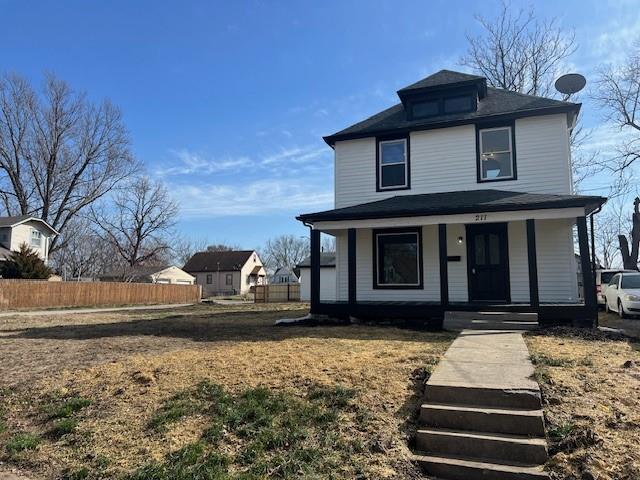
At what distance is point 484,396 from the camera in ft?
14.8

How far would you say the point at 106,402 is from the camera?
5.12 meters

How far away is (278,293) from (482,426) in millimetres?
29932

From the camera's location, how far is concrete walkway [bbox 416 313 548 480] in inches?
147

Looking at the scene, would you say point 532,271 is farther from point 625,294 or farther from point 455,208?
point 625,294

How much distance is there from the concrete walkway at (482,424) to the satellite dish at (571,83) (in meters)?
11.9

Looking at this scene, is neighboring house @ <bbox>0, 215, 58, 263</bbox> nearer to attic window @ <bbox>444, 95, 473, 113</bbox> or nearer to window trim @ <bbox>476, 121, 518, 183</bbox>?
attic window @ <bbox>444, 95, 473, 113</bbox>

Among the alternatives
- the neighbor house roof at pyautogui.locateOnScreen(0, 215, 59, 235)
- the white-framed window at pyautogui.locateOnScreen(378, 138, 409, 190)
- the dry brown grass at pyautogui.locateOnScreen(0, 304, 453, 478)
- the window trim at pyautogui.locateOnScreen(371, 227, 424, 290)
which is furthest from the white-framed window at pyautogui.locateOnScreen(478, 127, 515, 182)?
the neighbor house roof at pyautogui.locateOnScreen(0, 215, 59, 235)

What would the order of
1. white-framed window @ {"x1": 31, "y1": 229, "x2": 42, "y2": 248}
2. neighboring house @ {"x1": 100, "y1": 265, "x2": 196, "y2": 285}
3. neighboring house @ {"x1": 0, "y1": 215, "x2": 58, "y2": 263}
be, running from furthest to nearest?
neighboring house @ {"x1": 100, "y1": 265, "x2": 196, "y2": 285}
white-framed window @ {"x1": 31, "y1": 229, "x2": 42, "y2": 248}
neighboring house @ {"x1": 0, "y1": 215, "x2": 58, "y2": 263}

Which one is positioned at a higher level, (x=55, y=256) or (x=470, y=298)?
(x=55, y=256)

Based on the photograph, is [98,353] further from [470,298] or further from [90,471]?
[470,298]

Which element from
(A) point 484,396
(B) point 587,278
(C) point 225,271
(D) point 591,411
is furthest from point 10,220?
(D) point 591,411

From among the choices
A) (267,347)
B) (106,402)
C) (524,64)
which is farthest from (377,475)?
(524,64)

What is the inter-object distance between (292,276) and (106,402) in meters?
52.5

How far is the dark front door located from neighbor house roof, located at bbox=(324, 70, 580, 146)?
314cm
